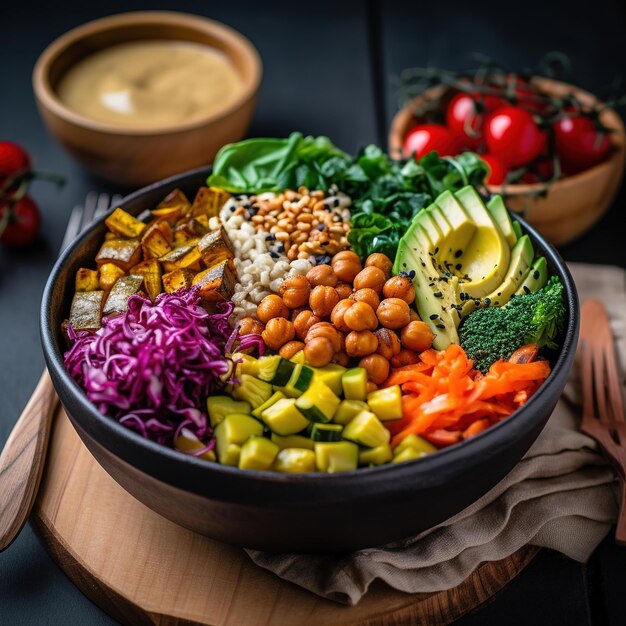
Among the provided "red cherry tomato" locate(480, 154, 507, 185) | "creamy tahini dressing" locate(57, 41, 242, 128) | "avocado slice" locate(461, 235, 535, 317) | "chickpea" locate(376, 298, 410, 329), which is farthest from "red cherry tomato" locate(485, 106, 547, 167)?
"chickpea" locate(376, 298, 410, 329)

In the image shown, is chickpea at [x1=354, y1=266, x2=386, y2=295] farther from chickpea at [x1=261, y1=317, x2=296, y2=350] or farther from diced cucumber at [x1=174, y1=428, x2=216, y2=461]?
diced cucumber at [x1=174, y1=428, x2=216, y2=461]

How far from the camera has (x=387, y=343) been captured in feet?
8.20

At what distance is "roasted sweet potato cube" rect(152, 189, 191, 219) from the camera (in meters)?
3.04

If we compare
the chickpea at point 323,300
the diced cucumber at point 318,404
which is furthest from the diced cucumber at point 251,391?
the chickpea at point 323,300

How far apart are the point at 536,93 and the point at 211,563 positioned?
9.57 feet

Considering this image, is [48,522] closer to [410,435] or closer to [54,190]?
[410,435]

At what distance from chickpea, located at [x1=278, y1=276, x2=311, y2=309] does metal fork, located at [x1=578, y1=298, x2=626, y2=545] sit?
107 centimetres

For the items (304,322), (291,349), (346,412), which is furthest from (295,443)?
(304,322)

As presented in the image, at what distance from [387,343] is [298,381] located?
0.33 meters

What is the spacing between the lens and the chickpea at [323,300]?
2.59m

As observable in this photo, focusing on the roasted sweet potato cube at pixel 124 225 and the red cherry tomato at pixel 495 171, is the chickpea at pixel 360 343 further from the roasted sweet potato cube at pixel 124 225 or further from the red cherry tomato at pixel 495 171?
the red cherry tomato at pixel 495 171

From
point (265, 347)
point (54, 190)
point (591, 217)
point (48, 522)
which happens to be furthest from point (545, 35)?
point (48, 522)

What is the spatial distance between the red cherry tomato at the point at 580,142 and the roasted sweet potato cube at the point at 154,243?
200 centimetres

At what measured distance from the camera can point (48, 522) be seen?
2.50m
